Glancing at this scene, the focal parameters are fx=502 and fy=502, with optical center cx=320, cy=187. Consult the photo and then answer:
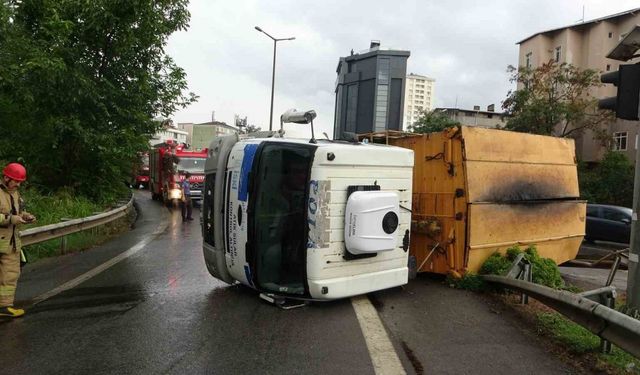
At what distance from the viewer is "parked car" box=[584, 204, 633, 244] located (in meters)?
16.7

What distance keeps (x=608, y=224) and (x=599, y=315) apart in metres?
14.8

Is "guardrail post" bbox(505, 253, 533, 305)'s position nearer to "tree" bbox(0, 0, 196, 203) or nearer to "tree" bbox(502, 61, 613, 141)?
"tree" bbox(0, 0, 196, 203)

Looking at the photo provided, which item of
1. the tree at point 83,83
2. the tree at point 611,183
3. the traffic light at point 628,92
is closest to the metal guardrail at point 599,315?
the traffic light at point 628,92

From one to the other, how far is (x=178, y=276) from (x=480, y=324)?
450 centimetres

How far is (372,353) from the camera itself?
4.36 m

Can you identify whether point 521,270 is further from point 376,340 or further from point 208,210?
point 208,210

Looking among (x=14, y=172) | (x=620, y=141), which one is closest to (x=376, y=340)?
(x=14, y=172)

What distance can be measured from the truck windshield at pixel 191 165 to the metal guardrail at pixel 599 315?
1998 centimetres

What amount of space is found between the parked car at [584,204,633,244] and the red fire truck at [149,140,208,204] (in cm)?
1503

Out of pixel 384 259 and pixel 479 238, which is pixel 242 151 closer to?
pixel 384 259

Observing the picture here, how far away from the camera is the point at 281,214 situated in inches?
219

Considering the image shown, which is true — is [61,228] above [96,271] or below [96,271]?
above

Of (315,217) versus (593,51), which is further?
(593,51)

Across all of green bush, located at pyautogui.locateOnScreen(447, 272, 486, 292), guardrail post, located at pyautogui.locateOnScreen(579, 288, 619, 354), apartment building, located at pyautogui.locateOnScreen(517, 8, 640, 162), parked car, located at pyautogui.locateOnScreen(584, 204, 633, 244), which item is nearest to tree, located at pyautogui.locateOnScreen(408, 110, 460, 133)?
apartment building, located at pyautogui.locateOnScreen(517, 8, 640, 162)
